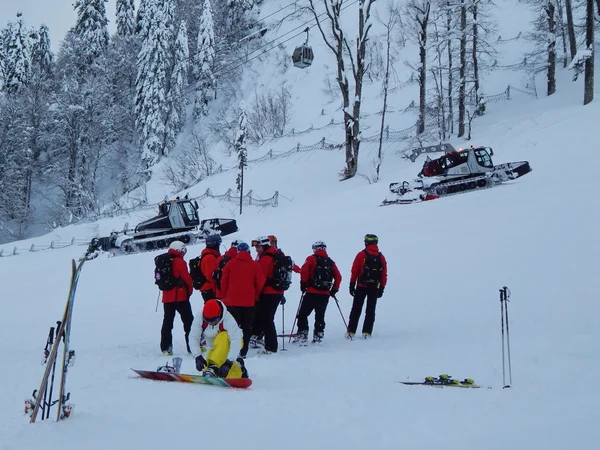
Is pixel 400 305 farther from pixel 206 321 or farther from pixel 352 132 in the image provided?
pixel 352 132

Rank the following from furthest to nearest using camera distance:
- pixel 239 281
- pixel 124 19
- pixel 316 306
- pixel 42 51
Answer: pixel 42 51, pixel 124 19, pixel 316 306, pixel 239 281

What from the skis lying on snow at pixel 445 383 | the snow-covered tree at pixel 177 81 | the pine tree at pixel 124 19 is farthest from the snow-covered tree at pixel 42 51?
the skis lying on snow at pixel 445 383

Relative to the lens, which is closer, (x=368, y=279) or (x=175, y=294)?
Answer: (x=175, y=294)

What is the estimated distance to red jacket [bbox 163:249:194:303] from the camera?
8281 millimetres

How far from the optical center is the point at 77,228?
34000 mm

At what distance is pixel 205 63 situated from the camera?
169 ft

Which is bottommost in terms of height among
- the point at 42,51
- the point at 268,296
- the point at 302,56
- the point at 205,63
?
the point at 268,296

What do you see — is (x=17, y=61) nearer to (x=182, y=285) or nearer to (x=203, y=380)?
(x=182, y=285)

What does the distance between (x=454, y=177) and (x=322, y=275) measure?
13.3 meters

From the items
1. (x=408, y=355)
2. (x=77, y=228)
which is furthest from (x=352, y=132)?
(x=408, y=355)

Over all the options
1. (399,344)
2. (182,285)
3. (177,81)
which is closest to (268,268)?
(182,285)

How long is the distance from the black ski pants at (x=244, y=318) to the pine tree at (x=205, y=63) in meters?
47.1

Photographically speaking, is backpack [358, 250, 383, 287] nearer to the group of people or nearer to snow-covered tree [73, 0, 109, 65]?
the group of people

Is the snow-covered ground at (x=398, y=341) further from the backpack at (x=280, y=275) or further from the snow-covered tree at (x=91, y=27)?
the snow-covered tree at (x=91, y=27)
